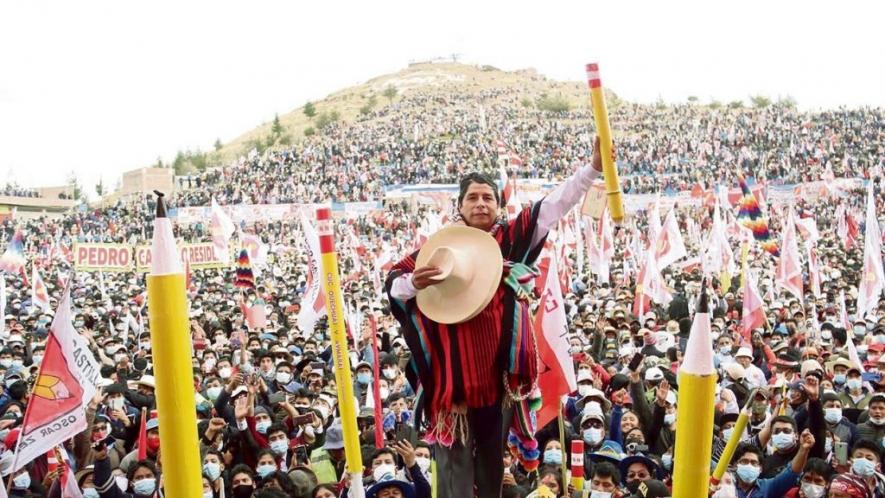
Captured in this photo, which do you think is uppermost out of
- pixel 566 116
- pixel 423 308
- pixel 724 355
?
pixel 566 116

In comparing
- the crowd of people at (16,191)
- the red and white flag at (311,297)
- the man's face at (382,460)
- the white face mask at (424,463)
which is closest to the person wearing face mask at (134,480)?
the man's face at (382,460)

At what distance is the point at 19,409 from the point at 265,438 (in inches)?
89.1

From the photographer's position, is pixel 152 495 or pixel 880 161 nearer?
pixel 152 495

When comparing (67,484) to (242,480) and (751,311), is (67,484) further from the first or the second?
(751,311)

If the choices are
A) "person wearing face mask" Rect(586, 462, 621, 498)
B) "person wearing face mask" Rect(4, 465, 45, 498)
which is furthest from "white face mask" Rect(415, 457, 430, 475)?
"person wearing face mask" Rect(4, 465, 45, 498)

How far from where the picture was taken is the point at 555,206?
12.2 feet

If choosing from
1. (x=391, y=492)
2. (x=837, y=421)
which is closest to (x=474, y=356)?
(x=391, y=492)

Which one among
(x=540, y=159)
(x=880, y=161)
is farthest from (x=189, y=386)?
(x=540, y=159)

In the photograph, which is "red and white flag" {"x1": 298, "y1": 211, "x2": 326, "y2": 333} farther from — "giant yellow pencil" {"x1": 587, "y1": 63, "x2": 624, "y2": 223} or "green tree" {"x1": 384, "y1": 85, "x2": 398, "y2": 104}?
"green tree" {"x1": 384, "y1": 85, "x2": 398, "y2": 104}

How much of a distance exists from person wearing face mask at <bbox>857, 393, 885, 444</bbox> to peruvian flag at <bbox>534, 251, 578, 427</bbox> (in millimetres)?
2544

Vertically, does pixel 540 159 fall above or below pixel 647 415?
above

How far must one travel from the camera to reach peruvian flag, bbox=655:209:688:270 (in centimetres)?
1552

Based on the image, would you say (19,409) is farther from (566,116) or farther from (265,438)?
(566,116)

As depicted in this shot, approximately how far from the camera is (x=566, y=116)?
235ft
